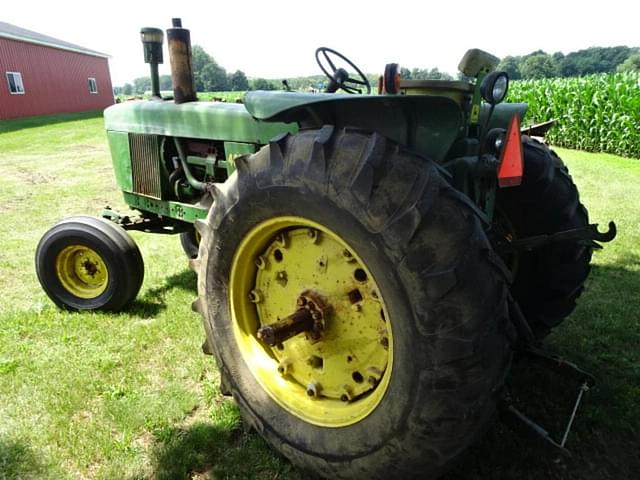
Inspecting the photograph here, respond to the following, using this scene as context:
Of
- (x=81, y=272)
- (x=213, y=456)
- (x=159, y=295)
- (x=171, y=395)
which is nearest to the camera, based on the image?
(x=213, y=456)

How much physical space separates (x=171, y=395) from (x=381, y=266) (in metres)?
1.63

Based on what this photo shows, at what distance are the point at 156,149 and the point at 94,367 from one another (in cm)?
158

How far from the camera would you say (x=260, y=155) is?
1.85 m

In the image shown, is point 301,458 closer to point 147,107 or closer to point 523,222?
point 523,222

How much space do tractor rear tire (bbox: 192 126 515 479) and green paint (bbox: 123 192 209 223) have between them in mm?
1361

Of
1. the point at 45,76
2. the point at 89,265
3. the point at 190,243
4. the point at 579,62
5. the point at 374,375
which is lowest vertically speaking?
the point at 190,243

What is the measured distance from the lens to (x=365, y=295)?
72.7 inches

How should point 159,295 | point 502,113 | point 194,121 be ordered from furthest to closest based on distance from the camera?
point 159,295 → point 194,121 → point 502,113

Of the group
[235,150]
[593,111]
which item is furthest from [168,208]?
[593,111]

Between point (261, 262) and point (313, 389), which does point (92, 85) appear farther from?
point (313, 389)

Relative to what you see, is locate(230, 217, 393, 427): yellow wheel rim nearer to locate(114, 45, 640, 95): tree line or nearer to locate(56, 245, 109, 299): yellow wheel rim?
locate(56, 245, 109, 299): yellow wheel rim

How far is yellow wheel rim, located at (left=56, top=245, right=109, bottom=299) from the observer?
349cm

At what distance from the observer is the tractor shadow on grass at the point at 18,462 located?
2051 mm

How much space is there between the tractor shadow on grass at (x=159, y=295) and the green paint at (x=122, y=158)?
32.3 inches
